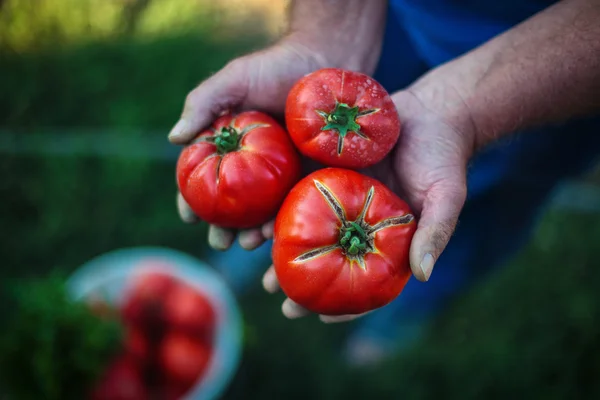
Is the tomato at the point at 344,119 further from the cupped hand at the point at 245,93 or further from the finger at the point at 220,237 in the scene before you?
the finger at the point at 220,237

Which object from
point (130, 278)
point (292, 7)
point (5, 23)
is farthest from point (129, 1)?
point (130, 278)

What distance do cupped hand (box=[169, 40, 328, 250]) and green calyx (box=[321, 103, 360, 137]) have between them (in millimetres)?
403

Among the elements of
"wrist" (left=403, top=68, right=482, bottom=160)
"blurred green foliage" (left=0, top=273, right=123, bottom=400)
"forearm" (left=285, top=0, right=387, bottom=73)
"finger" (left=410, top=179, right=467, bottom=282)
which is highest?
"forearm" (left=285, top=0, right=387, bottom=73)

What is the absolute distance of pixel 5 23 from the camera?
384 centimetres

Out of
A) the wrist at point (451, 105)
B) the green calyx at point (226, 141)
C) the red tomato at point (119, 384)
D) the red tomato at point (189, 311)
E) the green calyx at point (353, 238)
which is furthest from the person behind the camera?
the red tomato at point (189, 311)

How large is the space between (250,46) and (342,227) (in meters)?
2.94

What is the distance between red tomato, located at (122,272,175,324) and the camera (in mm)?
2551

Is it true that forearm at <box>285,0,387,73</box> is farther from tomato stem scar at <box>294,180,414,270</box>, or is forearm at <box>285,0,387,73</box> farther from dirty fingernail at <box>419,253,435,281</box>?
dirty fingernail at <box>419,253,435,281</box>

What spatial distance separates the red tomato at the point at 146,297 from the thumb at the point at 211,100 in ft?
3.03

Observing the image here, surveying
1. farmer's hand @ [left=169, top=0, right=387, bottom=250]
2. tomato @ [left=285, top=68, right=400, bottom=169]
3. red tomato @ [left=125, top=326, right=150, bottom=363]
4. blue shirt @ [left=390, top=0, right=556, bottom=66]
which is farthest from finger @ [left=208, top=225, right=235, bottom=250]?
blue shirt @ [left=390, top=0, right=556, bottom=66]

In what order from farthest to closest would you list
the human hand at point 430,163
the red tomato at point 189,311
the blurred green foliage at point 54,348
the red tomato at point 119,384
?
the red tomato at point 189,311 < the red tomato at point 119,384 < the blurred green foliage at point 54,348 < the human hand at point 430,163

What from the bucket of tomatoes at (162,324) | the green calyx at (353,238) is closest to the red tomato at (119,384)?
the bucket of tomatoes at (162,324)

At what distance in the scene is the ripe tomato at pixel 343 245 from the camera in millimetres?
1552

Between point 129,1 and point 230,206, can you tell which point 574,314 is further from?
point 129,1
